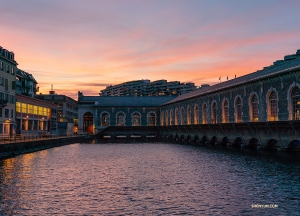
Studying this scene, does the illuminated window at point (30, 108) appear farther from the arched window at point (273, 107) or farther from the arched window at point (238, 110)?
the arched window at point (273, 107)

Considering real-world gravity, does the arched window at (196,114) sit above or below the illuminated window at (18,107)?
below

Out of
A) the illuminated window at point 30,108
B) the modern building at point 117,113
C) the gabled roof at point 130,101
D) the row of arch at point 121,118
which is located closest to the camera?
the illuminated window at point 30,108

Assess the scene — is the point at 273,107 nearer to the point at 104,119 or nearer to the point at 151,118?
the point at 151,118

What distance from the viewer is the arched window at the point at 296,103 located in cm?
4022

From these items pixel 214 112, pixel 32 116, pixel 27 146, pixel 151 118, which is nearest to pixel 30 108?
pixel 32 116

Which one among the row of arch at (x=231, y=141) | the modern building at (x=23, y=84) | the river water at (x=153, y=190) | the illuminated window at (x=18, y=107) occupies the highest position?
the modern building at (x=23, y=84)

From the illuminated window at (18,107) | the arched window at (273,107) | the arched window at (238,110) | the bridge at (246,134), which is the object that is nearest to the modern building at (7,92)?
the illuminated window at (18,107)

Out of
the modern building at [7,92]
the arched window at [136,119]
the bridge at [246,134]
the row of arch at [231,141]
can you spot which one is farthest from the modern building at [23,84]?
the row of arch at [231,141]

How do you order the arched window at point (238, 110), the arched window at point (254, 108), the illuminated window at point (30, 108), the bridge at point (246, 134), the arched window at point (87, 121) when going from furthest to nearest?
1. the arched window at point (87, 121)
2. the illuminated window at point (30, 108)
3. the arched window at point (238, 110)
4. the arched window at point (254, 108)
5. the bridge at point (246, 134)

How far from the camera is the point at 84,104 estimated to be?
4441 inches

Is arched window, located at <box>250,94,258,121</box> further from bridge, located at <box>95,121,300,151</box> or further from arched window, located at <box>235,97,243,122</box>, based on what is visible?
arched window, located at <box>235,97,243,122</box>

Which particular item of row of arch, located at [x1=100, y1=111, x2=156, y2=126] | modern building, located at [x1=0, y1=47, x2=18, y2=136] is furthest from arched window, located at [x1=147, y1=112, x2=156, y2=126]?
modern building, located at [x1=0, y1=47, x2=18, y2=136]

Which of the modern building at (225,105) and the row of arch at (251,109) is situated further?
the modern building at (225,105)

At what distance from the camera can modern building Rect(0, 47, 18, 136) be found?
60.5 metres
